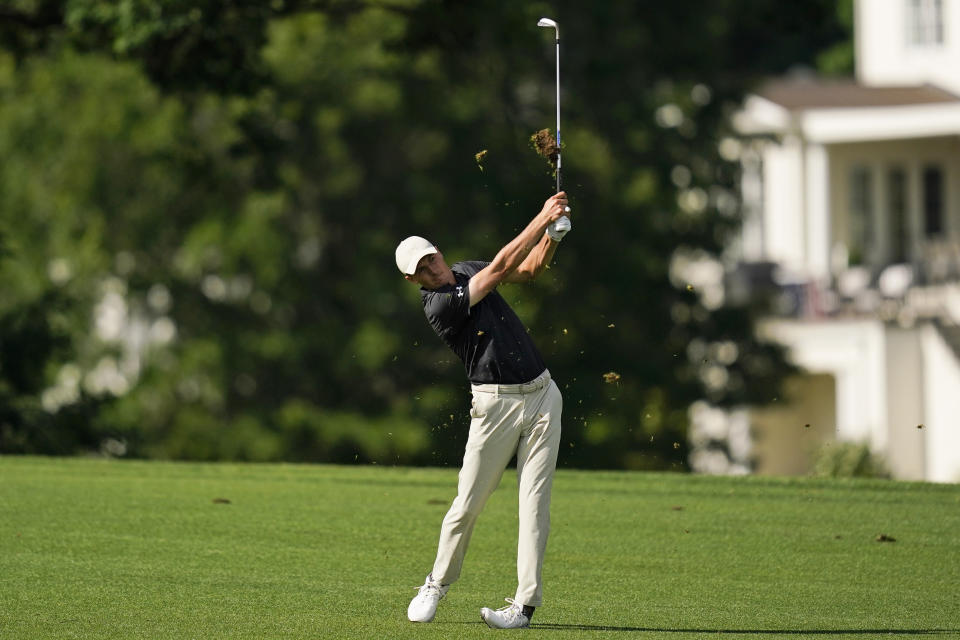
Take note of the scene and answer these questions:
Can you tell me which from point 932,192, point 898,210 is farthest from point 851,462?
point 932,192

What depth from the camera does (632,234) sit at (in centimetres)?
3572

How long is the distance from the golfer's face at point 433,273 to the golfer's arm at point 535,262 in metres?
0.28

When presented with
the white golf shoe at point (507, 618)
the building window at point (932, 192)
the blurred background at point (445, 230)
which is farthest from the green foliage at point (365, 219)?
the white golf shoe at point (507, 618)

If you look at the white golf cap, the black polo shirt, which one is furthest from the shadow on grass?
the white golf cap

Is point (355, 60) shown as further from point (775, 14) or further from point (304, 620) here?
point (304, 620)

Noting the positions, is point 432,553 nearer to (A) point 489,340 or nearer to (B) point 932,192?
(A) point 489,340

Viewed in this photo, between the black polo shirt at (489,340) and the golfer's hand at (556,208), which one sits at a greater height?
the golfer's hand at (556,208)

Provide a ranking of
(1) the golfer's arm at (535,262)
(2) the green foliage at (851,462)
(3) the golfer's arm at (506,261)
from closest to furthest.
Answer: (3) the golfer's arm at (506,261) < (1) the golfer's arm at (535,262) < (2) the green foliage at (851,462)

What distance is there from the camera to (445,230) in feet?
115

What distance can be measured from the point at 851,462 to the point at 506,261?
645 inches

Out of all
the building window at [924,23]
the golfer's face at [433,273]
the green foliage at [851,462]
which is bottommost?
the green foliage at [851,462]

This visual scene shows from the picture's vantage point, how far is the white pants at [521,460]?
968 cm

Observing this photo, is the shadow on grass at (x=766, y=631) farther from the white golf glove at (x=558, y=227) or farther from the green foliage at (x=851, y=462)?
the green foliage at (x=851, y=462)

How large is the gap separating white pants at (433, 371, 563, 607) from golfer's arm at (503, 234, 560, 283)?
49 centimetres
